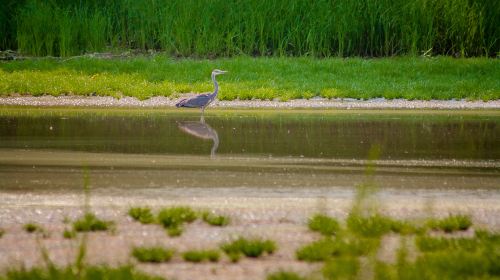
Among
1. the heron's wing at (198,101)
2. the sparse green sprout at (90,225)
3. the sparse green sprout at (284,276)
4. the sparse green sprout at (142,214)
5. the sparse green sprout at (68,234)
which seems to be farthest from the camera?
the heron's wing at (198,101)

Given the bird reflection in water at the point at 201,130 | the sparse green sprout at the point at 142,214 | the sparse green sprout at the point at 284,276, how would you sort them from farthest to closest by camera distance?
the bird reflection in water at the point at 201,130 → the sparse green sprout at the point at 142,214 → the sparse green sprout at the point at 284,276

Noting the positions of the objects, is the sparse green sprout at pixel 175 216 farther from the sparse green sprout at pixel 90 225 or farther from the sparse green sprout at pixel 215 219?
the sparse green sprout at pixel 90 225

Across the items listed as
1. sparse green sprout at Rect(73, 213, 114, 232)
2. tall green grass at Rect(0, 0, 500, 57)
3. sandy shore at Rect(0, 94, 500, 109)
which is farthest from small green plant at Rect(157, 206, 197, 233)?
tall green grass at Rect(0, 0, 500, 57)

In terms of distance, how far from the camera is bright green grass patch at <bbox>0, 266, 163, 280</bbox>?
738 cm

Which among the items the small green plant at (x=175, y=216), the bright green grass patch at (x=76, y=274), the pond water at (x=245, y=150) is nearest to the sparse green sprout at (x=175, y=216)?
the small green plant at (x=175, y=216)

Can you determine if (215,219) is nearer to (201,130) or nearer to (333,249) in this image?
(333,249)

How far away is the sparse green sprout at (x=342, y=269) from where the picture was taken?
7.45m

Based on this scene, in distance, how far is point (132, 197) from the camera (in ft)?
38.2

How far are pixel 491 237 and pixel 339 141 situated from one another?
886 centimetres

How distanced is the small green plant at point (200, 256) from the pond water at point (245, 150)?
167 cm

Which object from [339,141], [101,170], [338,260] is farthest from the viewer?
[339,141]

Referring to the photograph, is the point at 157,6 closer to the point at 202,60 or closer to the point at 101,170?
the point at 202,60

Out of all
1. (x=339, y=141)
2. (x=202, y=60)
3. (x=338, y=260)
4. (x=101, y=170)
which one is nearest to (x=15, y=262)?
(x=338, y=260)

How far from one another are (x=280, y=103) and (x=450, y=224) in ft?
51.5
